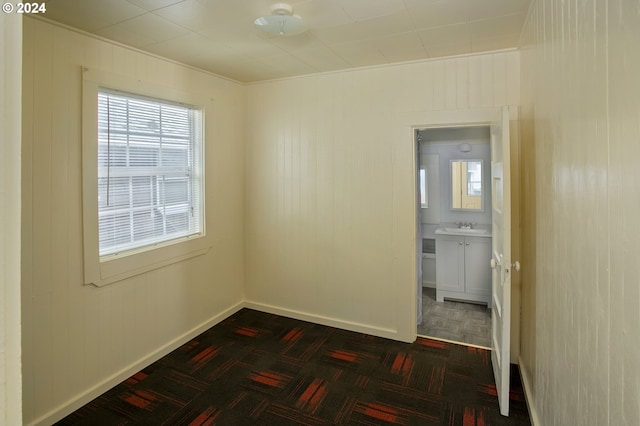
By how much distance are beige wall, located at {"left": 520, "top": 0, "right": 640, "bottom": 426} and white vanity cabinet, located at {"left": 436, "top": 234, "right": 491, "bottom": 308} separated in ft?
7.84

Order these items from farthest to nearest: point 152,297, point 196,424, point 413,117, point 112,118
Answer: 1. point 413,117
2. point 152,297
3. point 112,118
4. point 196,424

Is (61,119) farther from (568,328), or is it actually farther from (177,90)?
(568,328)

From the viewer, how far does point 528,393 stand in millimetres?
2496

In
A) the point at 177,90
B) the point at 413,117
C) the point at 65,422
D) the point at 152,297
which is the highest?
the point at 177,90

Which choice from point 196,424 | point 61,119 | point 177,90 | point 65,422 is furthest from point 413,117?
point 65,422

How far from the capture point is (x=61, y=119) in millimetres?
2426

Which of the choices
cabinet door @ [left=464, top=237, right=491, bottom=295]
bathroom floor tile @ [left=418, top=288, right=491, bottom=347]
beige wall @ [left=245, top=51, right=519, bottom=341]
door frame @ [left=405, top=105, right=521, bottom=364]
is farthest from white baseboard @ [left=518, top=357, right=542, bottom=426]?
cabinet door @ [left=464, top=237, right=491, bottom=295]

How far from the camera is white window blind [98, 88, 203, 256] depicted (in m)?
2.74

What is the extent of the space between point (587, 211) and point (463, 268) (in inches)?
138

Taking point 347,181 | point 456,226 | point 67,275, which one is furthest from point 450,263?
point 67,275

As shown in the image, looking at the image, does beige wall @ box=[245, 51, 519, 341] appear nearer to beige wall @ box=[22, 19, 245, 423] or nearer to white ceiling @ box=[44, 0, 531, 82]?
white ceiling @ box=[44, 0, 531, 82]

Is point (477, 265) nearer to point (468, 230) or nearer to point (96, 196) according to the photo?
point (468, 230)

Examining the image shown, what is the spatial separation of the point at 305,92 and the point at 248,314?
96.8 inches

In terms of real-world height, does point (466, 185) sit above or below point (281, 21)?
below
